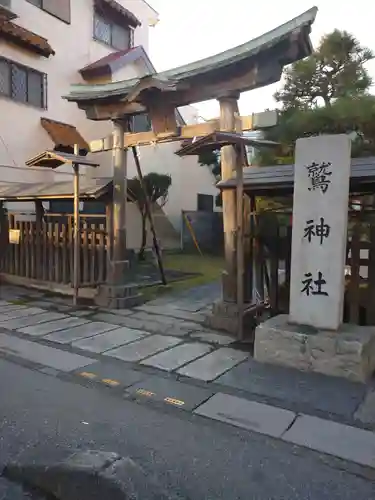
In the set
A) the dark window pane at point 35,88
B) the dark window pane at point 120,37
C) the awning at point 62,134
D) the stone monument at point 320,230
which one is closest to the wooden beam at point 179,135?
the stone monument at point 320,230

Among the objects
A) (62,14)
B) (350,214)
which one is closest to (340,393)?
(350,214)

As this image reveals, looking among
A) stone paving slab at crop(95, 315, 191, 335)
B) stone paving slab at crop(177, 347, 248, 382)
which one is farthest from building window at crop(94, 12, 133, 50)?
stone paving slab at crop(177, 347, 248, 382)

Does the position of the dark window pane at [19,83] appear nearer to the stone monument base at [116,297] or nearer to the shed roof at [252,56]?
the shed roof at [252,56]

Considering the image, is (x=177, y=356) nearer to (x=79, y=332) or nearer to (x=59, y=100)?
(x=79, y=332)

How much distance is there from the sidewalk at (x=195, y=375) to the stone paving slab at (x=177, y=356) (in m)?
0.01

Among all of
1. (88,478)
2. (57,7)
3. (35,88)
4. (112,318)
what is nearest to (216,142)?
(112,318)

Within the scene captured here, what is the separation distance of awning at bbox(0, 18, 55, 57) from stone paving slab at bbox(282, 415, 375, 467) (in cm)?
1298

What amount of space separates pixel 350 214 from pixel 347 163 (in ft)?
5.63

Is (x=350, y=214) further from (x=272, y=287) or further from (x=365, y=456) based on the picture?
(x=365, y=456)

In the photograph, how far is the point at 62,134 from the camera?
1342 centimetres

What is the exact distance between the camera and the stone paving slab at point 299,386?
3.96 meters

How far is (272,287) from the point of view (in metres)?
6.60

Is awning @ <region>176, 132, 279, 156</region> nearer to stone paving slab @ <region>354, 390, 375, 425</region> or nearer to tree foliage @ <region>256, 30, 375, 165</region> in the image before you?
tree foliage @ <region>256, 30, 375, 165</region>

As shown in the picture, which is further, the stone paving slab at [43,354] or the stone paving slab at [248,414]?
the stone paving slab at [43,354]
